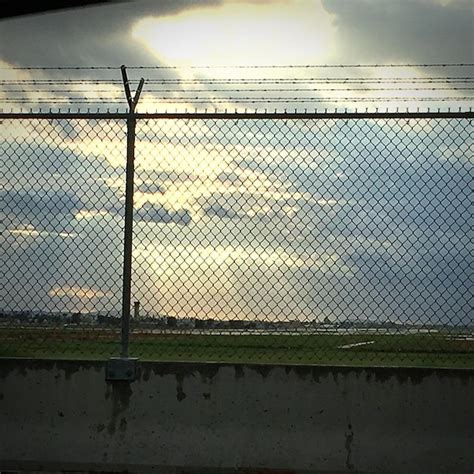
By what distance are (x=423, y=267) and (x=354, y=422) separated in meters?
1.25

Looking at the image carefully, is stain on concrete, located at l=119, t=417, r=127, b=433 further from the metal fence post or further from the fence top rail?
the fence top rail

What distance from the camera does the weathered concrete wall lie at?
5.73 m

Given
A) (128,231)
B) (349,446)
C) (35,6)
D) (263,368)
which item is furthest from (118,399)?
(35,6)

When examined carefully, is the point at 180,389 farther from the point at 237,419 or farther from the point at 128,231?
the point at 128,231

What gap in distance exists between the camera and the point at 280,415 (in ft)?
19.0

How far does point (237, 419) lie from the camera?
19.1 ft

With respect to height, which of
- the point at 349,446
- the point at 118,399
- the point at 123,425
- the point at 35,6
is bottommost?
the point at 349,446

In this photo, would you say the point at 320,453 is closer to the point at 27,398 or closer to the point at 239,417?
the point at 239,417

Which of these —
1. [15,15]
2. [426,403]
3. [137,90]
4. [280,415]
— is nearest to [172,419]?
[280,415]

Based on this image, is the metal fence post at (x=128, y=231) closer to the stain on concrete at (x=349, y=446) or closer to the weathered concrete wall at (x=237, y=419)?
the weathered concrete wall at (x=237, y=419)

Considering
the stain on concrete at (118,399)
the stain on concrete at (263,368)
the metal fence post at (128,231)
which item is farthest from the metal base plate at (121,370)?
the stain on concrete at (263,368)

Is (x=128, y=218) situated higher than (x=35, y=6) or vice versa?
(x=35, y=6)

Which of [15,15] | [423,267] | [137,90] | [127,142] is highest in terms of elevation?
[15,15]

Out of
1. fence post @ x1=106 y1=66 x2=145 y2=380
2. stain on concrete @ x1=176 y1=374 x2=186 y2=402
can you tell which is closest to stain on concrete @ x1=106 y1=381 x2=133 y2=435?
fence post @ x1=106 y1=66 x2=145 y2=380
